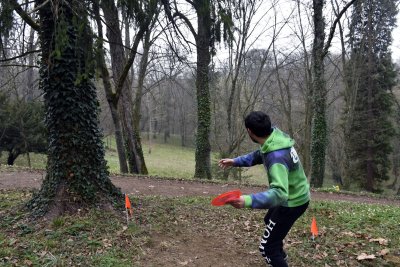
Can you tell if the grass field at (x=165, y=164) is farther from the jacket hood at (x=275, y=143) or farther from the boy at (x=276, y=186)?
the jacket hood at (x=275, y=143)

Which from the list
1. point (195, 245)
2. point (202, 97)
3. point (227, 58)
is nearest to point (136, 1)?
point (195, 245)

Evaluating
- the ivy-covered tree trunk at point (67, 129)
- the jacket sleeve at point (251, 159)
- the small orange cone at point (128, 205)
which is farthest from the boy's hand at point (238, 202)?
the ivy-covered tree trunk at point (67, 129)

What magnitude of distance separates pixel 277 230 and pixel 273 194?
0.83 meters

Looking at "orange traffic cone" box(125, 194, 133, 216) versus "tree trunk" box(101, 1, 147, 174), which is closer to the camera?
"orange traffic cone" box(125, 194, 133, 216)

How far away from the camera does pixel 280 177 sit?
10.4ft

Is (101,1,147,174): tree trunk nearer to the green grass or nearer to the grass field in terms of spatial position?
the grass field

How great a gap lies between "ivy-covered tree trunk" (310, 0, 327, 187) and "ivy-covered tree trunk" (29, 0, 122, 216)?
1077cm

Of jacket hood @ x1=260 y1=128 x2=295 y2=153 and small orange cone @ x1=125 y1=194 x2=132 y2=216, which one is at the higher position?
jacket hood @ x1=260 y1=128 x2=295 y2=153

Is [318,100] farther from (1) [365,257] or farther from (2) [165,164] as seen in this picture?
(2) [165,164]

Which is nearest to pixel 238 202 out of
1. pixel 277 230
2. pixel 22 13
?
pixel 277 230

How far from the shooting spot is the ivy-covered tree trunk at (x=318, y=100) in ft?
46.3

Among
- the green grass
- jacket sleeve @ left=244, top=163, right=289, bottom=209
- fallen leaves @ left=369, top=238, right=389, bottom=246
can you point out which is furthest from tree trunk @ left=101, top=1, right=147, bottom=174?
jacket sleeve @ left=244, top=163, right=289, bottom=209

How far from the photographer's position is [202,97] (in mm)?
14023

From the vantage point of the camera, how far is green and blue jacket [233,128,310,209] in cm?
303
